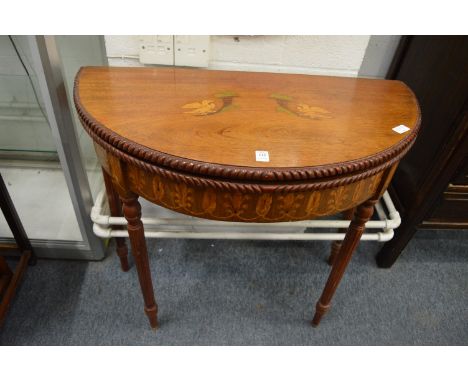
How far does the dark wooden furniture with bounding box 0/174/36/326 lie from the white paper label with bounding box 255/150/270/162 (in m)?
0.78

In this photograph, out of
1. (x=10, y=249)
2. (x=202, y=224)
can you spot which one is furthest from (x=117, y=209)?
(x=10, y=249)

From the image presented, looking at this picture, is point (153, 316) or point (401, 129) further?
point (153, 316)

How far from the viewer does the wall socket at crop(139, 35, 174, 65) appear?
0.94 m

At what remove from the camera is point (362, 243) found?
1383 mm

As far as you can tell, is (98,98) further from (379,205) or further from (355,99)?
(379,205)

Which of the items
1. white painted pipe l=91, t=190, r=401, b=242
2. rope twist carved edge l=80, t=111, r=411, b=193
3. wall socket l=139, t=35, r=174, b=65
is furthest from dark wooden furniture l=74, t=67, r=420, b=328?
white painted pipe l=91, t=190, r=401, b=242

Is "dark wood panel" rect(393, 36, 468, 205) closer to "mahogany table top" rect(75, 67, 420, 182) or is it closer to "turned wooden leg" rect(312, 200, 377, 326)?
"mahogany table top" rect(75, 67, 420, 182)

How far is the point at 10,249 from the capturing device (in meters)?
1.21

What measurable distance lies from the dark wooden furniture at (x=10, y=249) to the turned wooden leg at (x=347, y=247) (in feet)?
2.91

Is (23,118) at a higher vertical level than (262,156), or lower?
lower

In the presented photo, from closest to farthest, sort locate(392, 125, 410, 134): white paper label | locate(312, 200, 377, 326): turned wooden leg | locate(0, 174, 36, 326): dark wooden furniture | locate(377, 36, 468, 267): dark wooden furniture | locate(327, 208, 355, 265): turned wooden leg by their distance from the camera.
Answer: locate(392, 125, 410, 134): white paper label, locate(312, 200, 377, 326): turned wooden leg, locate(377, 36, 468, 267): dark wooden furniture, locate(0, 174, 36, 326): dark wooden furniture, locate(327, 208, 355, 265): turned wooden leg

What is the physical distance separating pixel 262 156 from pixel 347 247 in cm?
40

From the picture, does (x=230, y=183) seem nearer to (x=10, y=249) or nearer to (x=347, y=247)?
(x=347, y=247)

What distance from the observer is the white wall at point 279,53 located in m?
0.96
